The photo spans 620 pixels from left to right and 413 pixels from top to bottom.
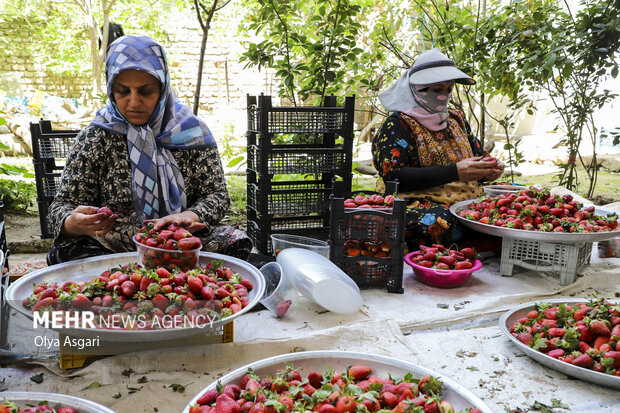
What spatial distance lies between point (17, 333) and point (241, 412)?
3.90ft

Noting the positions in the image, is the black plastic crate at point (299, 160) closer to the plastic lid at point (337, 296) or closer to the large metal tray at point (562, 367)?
the plastic lid at point (337, 296)

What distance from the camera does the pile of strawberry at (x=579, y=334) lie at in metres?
1.55

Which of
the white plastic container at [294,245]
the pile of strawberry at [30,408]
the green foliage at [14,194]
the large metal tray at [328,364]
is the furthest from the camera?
the green foliage at [14,194]

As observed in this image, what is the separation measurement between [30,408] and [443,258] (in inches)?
75.5

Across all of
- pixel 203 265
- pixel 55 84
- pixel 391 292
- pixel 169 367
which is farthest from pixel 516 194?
pixel 55 84

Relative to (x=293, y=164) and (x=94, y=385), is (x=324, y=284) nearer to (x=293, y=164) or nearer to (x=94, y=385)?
(x=94, y=385)

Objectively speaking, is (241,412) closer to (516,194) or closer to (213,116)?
(516,194)

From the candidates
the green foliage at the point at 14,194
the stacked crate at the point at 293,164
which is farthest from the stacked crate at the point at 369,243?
the green foliage at the point at 14,194

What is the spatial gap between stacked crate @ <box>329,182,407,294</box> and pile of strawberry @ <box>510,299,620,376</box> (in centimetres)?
64

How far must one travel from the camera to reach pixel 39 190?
3.12 meters

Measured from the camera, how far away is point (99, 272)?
73.0 inches

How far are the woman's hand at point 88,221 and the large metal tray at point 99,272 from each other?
117 millimetres

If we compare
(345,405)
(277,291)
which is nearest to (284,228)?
(277,291)

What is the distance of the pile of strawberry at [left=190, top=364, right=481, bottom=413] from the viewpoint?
104 cm
